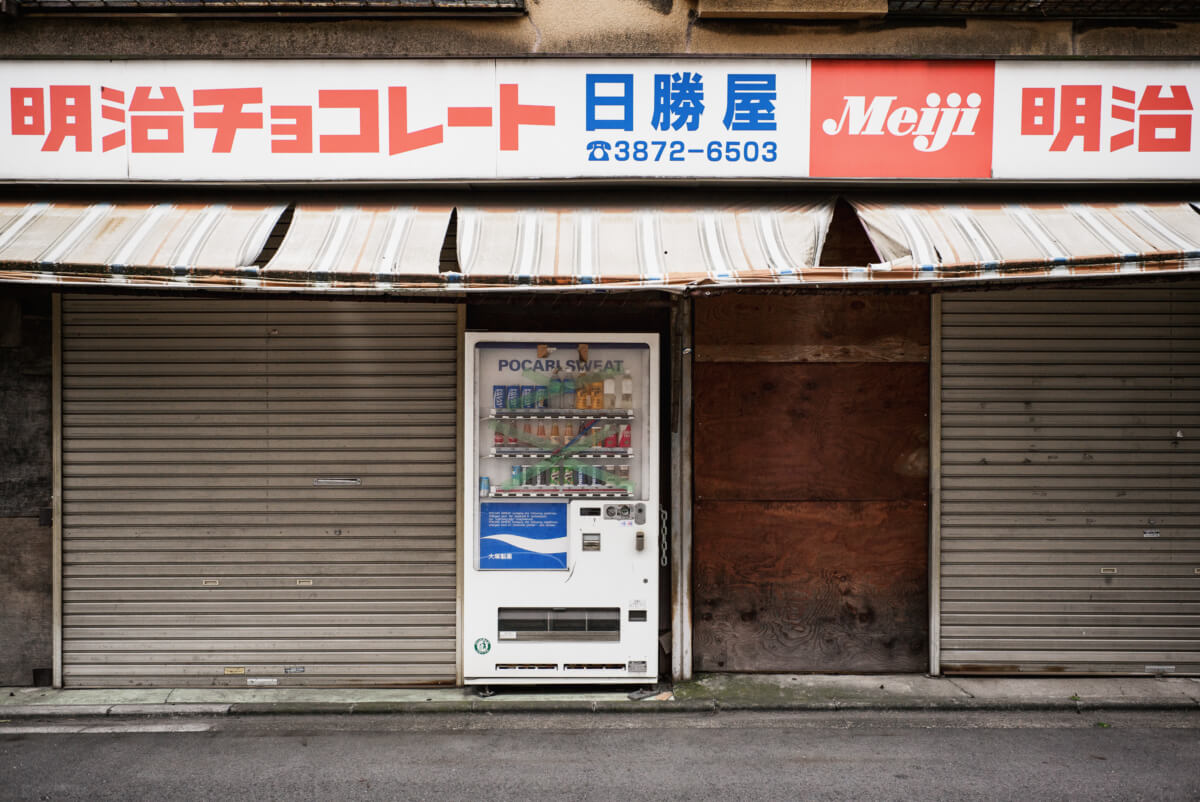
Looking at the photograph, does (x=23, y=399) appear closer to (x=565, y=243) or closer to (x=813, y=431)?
(x=565, y=243)

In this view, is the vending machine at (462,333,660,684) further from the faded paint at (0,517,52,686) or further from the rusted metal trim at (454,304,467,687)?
the faded paint at (0,517,52,686)

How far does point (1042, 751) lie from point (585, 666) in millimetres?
3240

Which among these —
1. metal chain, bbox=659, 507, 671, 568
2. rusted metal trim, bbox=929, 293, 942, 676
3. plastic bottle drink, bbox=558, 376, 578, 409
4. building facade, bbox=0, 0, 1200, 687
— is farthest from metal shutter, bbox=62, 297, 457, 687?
rusted metal trim, bbox=929, 293, 942, 676

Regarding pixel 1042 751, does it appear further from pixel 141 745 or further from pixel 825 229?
pixel 141 745

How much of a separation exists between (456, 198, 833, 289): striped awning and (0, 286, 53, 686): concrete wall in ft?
12.1

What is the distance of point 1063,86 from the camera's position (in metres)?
6.07

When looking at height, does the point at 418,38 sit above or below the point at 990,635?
above

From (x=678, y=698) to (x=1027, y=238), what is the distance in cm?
430

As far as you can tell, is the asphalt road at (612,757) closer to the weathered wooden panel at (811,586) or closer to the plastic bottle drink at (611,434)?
the weathered wooden panel at (811,586)

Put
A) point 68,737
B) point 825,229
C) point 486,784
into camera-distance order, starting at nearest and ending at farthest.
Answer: point 486,784, point 68,737, point 825,229

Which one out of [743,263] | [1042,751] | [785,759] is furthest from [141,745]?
[1042,751]

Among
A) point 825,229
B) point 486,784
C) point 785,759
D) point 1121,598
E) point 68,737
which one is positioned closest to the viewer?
point 486,784

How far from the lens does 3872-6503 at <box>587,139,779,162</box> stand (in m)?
6.10

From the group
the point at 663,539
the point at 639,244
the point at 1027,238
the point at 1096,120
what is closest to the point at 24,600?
the point at 663,539
